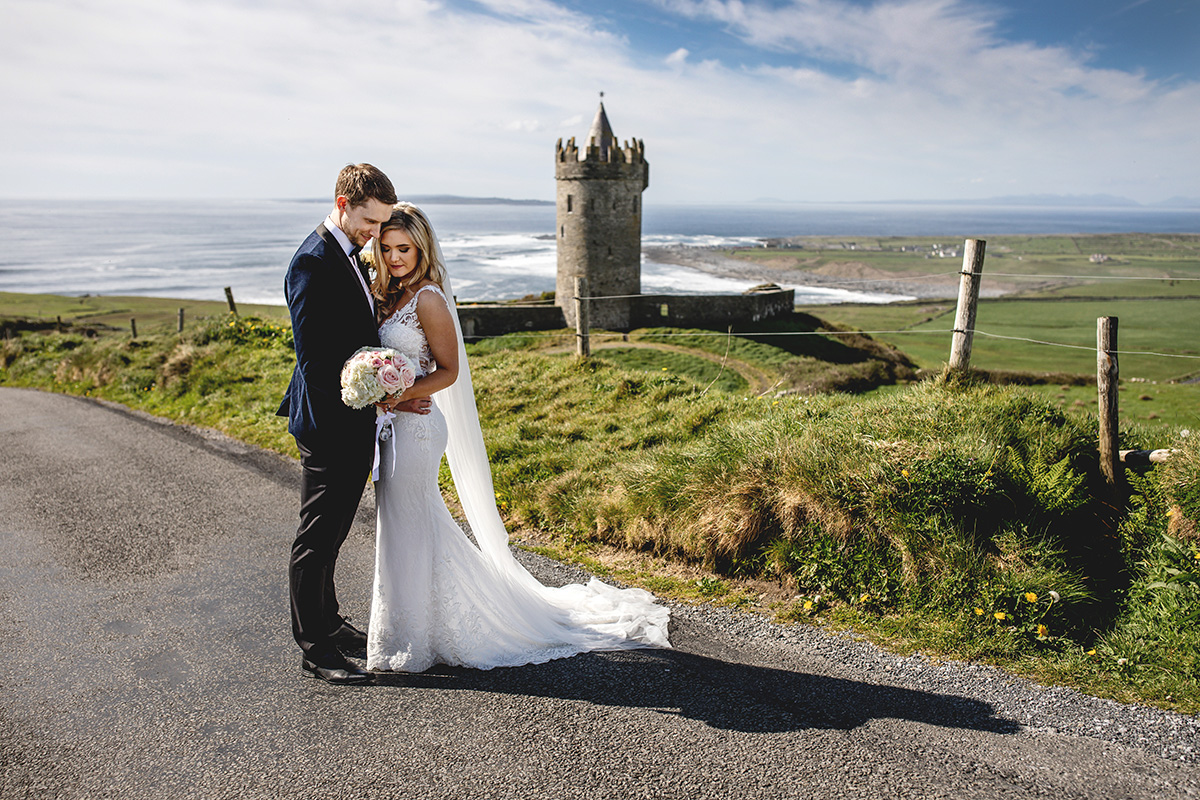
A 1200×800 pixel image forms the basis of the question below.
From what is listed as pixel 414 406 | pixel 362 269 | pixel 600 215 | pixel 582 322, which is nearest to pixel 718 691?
pixel 414 406

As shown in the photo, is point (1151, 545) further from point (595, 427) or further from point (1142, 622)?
point (595, 427)

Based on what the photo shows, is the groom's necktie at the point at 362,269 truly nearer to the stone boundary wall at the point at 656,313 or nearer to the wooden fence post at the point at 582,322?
the wooden fence post at the point at 582,322

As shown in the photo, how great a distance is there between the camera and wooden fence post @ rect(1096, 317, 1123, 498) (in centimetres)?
514

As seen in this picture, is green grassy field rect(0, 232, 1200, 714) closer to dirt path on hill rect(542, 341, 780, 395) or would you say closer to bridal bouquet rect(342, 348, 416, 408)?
bridal bouquet rect(342, 348, 416, 408)

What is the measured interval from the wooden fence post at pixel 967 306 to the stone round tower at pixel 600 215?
27.5 m

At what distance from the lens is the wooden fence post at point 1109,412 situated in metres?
5.14

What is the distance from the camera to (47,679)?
12.3 ft

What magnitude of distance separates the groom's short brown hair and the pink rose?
877 millimetres

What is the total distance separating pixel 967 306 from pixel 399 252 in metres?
5.72

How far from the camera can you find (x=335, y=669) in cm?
379

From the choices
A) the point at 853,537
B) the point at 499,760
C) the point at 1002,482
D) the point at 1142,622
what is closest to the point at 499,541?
the point at 499,760

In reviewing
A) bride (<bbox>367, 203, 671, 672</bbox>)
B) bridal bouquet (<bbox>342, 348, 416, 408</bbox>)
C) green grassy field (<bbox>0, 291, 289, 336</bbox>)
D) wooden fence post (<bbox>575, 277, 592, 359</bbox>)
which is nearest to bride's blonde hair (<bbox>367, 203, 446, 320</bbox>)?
bride (<bbox>367, 203, 671, 672</bbox>)

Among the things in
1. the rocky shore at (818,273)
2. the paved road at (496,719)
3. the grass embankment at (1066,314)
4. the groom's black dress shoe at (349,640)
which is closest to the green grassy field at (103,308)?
the grass embankment at (1066,314)

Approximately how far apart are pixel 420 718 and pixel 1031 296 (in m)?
93.3
